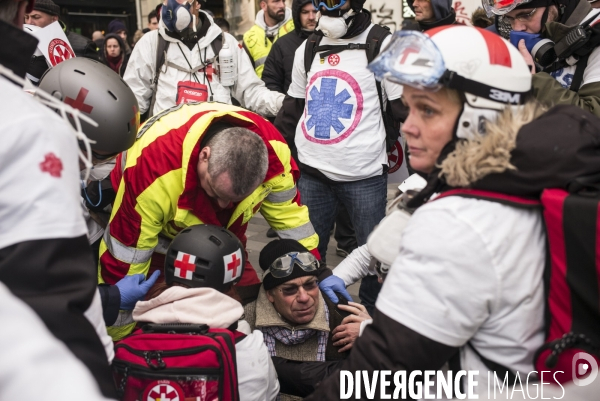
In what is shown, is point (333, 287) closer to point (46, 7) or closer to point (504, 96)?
point (504, 96)

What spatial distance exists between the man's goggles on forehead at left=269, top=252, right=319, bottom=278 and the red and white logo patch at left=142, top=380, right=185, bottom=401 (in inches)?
37.3

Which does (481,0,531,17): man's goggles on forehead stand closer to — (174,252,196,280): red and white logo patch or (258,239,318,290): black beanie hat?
(258,239,318,290): black beanie hat

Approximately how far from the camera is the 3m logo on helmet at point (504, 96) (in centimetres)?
153

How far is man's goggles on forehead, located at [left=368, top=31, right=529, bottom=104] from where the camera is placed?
152 cm

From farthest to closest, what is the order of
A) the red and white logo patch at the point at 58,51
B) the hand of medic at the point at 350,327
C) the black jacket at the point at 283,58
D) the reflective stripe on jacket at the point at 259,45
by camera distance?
1. the reflective stripe on jacket at the point at 259,45
2. the black jacket at the point at 283,58
3. the red and white logo patch at the point at 58,51
4. the hand of medic at the point at 350,327

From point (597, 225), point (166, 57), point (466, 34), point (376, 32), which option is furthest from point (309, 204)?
point (597, 225)

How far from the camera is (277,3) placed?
6453 mm

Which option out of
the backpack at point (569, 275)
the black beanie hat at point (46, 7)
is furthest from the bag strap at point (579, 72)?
the black beanie hat at point (46, 7)

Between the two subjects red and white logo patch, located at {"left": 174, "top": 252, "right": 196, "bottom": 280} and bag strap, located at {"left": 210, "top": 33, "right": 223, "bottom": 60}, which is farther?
bag strap, located at {"left": 210, "top": 33, "right": 223, "bottom": 60}

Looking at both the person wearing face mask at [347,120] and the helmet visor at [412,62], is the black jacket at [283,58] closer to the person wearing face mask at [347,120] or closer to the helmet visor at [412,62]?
the person wearing face mask at [347,120]

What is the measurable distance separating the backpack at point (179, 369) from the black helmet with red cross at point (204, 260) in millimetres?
376

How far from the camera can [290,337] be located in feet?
9.44

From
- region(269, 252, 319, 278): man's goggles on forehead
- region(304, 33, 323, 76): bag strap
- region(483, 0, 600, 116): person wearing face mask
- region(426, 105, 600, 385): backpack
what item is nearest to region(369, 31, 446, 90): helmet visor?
region(426, 105, 600, 385): backpack

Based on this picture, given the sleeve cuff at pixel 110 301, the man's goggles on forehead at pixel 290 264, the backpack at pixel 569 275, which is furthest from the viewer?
the man's goggles on forehead at pixel 290 264
